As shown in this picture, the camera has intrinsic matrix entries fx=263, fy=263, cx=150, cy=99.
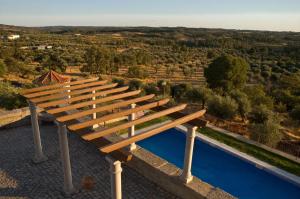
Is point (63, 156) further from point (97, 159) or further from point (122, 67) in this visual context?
point (122, 67)

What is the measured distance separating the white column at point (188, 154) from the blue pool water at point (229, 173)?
4000 millimetres

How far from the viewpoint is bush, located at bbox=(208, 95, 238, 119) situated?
16984 millimetres

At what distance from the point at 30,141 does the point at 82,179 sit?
4.37 meters

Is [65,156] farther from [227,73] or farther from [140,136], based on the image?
[227,73]

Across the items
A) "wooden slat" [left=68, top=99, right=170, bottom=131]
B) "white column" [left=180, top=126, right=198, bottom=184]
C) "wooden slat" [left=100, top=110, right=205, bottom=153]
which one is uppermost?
"wooden slat" [left=68, top=99, right=170, bottom=131]

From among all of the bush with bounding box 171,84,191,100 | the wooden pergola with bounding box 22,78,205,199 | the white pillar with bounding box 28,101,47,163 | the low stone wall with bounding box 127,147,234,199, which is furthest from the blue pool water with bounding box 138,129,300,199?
the bush with bounding box 171,84,191,100

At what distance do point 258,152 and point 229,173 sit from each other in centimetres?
185

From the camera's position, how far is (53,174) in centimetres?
954

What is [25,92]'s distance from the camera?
9234 millimetres

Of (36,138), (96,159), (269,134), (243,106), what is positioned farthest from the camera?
(243,106)

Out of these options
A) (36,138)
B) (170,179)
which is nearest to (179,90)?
(170,179)

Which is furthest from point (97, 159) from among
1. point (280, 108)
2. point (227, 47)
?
point (227, 47)

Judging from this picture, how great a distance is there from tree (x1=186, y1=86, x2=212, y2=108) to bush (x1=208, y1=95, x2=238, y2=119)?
6.12 feet

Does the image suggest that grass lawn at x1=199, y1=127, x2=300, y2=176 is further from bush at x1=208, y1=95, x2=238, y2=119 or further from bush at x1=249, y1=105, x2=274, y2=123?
bush at x1=249, y1=105, x2=274, y2=123
